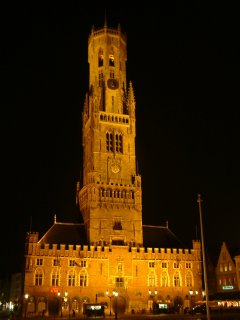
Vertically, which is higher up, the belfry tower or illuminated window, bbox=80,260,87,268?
the belfry tower

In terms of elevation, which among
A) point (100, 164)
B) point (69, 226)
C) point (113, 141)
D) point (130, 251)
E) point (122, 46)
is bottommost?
point (130, 251)

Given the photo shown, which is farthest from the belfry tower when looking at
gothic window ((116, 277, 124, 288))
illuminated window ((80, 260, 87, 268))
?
gothic window ((116, 277, 124, 288))

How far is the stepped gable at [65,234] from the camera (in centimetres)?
7362

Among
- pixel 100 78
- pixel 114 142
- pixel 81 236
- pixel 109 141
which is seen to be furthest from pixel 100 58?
pixel 81 236

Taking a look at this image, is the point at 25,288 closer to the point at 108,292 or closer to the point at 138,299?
the point at 108,292

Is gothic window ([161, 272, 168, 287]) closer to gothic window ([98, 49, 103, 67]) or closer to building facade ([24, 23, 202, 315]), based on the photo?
building facade ([24, 23, 202, 315])

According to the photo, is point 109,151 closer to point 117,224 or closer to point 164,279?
point 117,224

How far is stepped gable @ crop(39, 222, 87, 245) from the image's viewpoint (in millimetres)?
73625

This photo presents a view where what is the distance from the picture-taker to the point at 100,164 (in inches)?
3159

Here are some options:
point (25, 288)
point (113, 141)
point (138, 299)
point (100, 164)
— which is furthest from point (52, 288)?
point (113, 141)

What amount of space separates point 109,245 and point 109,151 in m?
18.0

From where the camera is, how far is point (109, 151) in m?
82.1

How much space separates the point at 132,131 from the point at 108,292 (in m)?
31.3

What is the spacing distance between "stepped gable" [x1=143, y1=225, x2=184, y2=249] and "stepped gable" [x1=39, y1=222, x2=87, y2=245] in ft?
39.0
